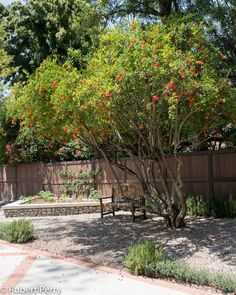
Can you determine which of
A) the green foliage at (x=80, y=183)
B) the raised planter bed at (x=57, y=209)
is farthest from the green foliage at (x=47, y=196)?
the raised planter bed at (x=57, y=209)

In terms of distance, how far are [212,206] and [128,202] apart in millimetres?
2411

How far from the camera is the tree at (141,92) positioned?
7469 millimetres

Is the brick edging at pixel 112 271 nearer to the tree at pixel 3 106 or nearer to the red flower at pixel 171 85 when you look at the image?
the red flower at pixel 171 85

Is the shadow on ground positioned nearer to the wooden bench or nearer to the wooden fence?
the wooden bench

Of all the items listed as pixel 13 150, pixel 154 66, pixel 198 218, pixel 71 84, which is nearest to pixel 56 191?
pixel 13 150

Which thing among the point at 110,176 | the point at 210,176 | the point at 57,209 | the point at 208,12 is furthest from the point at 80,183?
the point at 208,12

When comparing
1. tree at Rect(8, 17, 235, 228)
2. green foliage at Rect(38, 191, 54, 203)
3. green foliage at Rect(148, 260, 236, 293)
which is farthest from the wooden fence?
green foliage at Rect(148, 260, 236, 293)

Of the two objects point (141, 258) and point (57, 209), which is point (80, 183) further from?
point (141, 258)

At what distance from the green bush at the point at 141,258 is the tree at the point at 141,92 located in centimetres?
262

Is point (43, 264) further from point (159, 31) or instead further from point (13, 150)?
point (13, 150)

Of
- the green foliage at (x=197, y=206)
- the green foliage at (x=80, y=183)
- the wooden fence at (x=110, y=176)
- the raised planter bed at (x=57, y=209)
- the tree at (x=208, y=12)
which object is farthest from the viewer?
the green foliage at (x=80, y=183)

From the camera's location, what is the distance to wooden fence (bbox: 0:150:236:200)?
38.8 feet

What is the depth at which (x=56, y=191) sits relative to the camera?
17.9m

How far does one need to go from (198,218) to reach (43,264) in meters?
5.50
